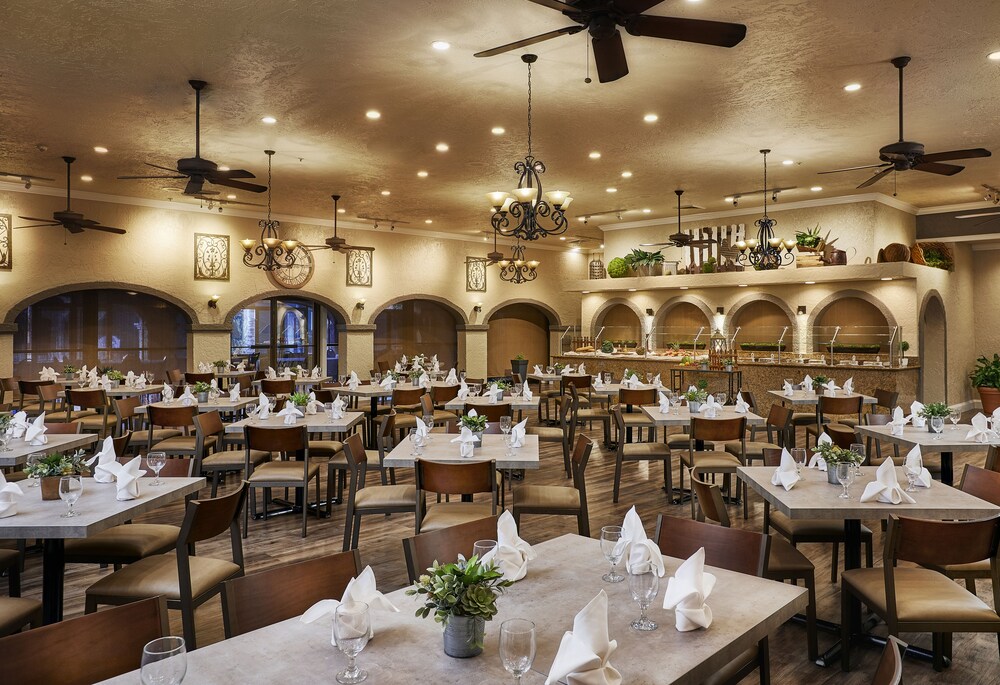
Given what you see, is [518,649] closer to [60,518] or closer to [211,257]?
[60,518]

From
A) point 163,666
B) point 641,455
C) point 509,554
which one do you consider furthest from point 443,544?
point 641,455

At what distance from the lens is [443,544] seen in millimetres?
2621

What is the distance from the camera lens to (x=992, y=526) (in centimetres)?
283

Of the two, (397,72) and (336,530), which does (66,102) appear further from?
(336,530)

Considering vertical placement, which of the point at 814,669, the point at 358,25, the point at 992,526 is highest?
the point at 358,25

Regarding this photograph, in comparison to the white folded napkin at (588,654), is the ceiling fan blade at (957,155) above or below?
above

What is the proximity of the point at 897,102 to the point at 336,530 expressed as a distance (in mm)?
7504

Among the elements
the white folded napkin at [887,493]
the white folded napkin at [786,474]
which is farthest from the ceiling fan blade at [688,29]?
the white folded napkin at [887,493]

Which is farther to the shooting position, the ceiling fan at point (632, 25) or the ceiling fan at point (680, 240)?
the ceiling fan at point (680, 240)

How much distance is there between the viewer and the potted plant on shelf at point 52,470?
3436 mm

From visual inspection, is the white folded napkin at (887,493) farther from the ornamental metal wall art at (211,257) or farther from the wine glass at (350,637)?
the ornamental metal wall art at (211,257)

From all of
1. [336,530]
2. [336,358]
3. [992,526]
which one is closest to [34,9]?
[336,530]

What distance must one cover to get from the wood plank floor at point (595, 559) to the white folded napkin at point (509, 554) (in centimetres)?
11

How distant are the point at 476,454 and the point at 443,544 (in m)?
2.16
